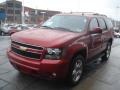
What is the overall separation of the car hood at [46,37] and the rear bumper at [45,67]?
38cm

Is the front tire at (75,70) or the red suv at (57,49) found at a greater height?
the red suv at (57,49)

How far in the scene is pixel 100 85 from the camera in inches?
216

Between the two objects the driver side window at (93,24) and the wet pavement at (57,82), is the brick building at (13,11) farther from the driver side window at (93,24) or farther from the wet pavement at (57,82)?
the wet pavement at (57,82)

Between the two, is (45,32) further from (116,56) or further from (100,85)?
(116,56)

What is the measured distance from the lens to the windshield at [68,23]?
579 centimetres

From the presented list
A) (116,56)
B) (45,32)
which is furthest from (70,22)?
(116,56)

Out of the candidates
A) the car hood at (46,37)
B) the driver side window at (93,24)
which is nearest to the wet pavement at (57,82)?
the car hood at (46,37)

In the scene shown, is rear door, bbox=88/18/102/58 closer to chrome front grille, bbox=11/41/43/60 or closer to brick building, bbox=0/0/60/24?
chrome front grille, bbox=11/41/43/60

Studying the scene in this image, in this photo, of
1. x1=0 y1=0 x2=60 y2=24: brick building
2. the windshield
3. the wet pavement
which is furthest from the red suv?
x1=0 y1=0 x2=60 y2=24: brick building

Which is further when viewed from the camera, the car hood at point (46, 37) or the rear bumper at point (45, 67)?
the car hood at point (46, 37)

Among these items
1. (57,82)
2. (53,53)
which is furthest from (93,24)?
(53,53)

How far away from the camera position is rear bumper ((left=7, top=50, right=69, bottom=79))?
175 inches

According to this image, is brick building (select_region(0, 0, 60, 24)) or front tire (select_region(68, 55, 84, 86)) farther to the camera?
brick building (select_region(0, 0, 60, 24))

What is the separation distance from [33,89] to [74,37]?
5.11ft
